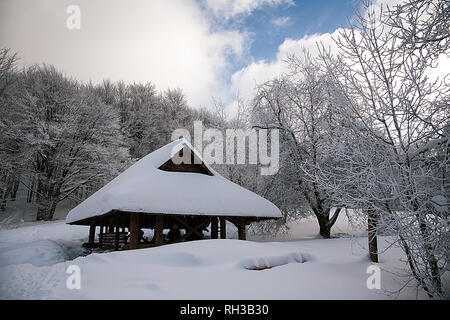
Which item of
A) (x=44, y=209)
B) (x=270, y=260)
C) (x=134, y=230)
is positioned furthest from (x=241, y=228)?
(x=44, y=209)

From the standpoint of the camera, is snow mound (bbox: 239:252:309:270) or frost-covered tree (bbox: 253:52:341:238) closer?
snow mound (bbox: 239:252:309:270)

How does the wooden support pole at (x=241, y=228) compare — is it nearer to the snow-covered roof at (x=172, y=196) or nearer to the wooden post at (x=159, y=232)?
the snow-covered roof at (x=172, y=196)

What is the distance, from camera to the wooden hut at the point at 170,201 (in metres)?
8.34

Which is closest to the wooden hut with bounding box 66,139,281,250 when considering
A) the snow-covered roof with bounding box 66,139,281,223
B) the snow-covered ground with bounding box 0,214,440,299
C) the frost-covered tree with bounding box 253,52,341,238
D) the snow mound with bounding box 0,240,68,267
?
the snow-covered roof with bounding box 66,139,281,223

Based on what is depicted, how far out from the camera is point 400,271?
5301 millimetres

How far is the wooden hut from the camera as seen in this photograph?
8.34 m

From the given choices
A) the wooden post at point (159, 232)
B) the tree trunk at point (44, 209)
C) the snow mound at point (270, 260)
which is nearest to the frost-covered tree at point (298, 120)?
the wooden post at point (159, 232)

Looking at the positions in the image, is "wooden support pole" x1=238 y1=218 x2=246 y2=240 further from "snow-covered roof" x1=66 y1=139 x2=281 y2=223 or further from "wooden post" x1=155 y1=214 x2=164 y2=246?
"wooden post" x1=155 y1=214 x2=164 y2=246

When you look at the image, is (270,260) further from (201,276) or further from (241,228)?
(241,228)

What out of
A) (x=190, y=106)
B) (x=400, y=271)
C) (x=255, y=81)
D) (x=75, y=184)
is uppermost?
(x=190, y=106)
